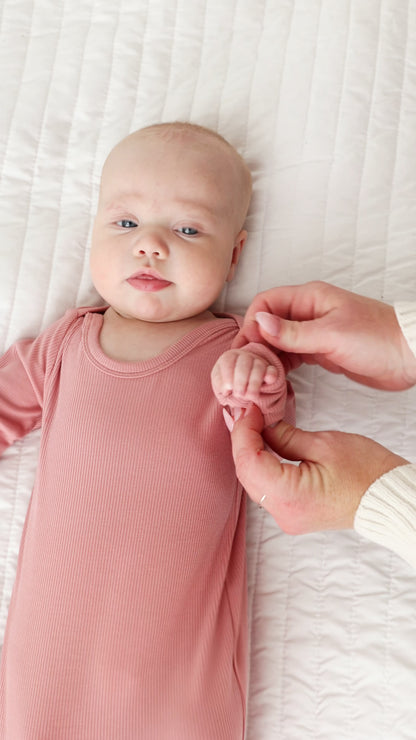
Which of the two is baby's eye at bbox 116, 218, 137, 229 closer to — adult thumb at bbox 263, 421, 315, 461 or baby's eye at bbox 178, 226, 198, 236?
baby's eye at bbox 178, 226, 198, 236

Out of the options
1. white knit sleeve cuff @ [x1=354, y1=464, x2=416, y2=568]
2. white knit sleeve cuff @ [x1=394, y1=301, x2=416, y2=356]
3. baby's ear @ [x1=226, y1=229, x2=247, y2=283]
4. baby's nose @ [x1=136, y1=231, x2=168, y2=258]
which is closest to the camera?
white knit sleeve cuff @ [x1=354, y1=464, x2=416, y2=568]

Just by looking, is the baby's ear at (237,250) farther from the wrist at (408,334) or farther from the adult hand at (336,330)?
the wrist at (408,334)

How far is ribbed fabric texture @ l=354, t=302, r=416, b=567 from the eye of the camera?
940 mm

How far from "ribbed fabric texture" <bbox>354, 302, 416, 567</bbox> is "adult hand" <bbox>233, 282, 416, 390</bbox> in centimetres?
18

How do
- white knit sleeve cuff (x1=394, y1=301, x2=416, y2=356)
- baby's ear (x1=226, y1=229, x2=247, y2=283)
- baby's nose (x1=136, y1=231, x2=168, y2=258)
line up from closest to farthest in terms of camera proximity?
1. white knit sleeve cuff (x1=394, y1=301, x2=416, y2=356)
2. baby's nose (x1=136, y1=231, x2=168, y2=258)
3. baby's ear (x1=226, y1=229, x2=247, y2=283)

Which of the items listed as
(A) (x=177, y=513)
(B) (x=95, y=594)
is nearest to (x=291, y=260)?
(A) (x=177, y=513)

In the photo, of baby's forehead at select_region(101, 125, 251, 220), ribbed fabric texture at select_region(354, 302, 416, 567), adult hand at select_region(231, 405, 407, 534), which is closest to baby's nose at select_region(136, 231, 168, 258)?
baby's forehead at select_region(101, 125, 251, 220)

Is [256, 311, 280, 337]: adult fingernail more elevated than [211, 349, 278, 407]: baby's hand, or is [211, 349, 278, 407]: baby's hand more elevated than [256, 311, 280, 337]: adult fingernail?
[256, 311, 280, 337]: adult fingernail

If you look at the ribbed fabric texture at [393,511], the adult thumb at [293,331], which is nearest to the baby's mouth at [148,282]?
the adult thumb at [293,331]

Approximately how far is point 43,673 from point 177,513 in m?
0.30

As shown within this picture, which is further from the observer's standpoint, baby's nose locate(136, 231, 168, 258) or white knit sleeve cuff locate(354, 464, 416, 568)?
baby's nose locate(136, 231, 168, 258)

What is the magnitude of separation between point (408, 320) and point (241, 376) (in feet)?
0.82

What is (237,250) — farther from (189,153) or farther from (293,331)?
(293,331)

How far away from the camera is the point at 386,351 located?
1.09 m
